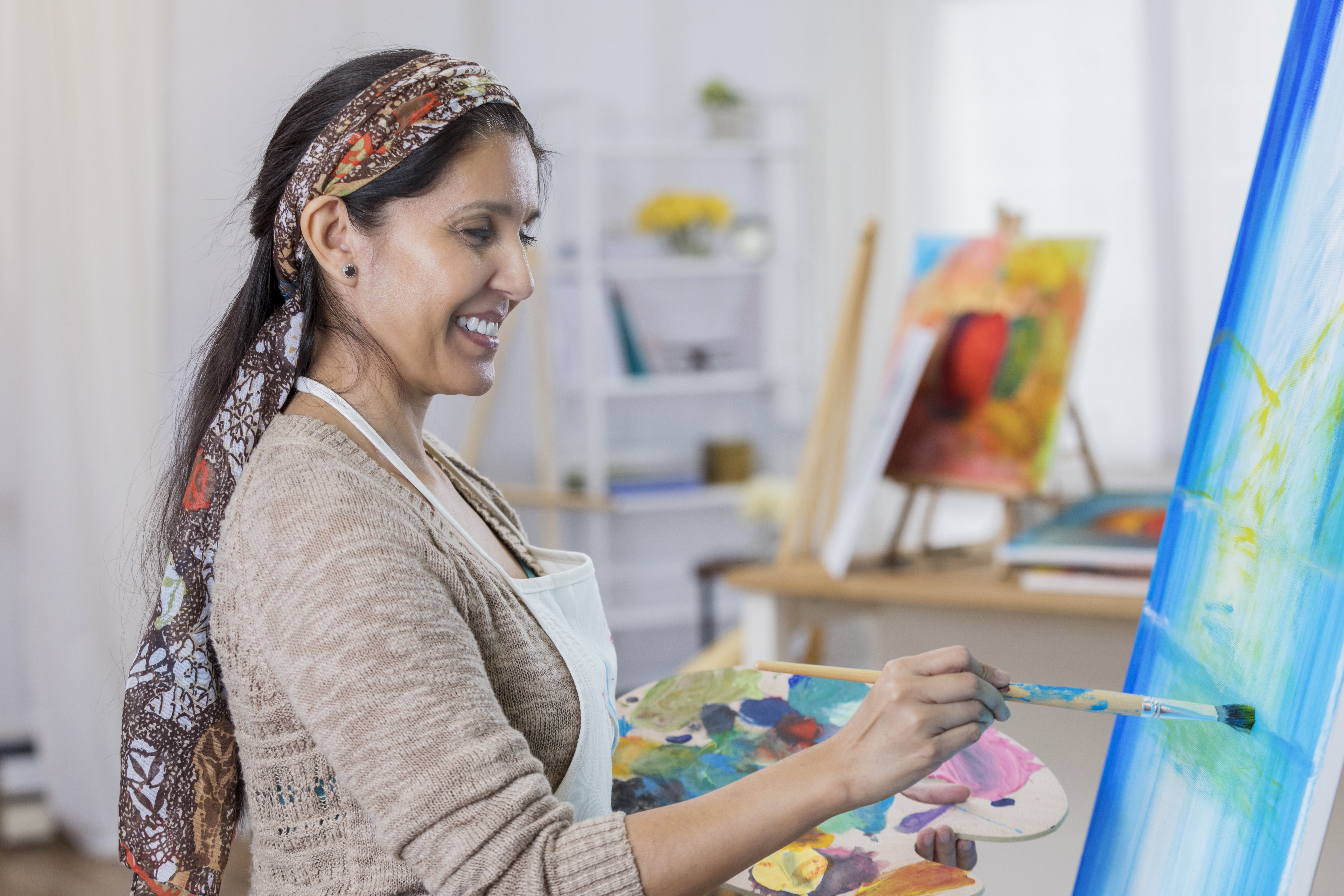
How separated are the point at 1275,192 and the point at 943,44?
3.32 m

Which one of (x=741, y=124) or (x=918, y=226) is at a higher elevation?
(x=741, y=124)

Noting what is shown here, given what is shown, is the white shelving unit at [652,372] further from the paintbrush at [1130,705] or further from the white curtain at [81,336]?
the paintbrush at [1130,705]

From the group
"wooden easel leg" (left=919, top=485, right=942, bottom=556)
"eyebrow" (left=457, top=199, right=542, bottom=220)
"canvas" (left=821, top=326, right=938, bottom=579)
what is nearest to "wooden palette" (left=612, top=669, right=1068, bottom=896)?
"eyebrow" (left=457, top=199, right=542, bottom=220)

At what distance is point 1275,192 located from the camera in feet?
2.66

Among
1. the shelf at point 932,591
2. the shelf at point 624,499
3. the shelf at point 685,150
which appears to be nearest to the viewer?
the shelf at point 932,591

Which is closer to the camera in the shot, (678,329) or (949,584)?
(949,584)

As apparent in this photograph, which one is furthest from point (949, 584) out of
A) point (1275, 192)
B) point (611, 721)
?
point (1275, 192)

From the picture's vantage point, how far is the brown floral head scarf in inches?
35.4

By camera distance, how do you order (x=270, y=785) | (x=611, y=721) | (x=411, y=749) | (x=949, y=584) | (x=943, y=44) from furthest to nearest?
(x=943, y=44) < (x=949, y=584) < (x=611, y=721) < (x=270, y=785) < (x=411, y=749)

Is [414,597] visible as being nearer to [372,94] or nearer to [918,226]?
[372,94]

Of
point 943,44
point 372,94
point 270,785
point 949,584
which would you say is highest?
point 943,44

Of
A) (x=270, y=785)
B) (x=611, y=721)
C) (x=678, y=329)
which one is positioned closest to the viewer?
(x=270, y=785)

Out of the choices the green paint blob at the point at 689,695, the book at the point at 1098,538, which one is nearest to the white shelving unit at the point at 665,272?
the book at the point at 1098,538

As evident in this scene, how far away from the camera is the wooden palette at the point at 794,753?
876 millimetres
